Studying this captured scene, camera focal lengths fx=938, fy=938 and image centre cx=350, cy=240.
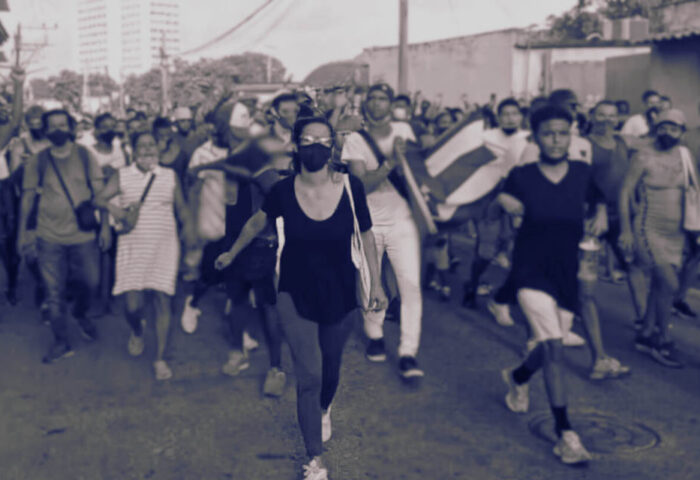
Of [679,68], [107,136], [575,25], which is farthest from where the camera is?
[575,25]

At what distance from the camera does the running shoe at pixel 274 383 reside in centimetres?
628

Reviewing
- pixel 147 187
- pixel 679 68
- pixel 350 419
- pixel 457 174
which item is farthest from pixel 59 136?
pixel 679 68

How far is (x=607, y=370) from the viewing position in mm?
6551

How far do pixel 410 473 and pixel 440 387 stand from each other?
1.62 m

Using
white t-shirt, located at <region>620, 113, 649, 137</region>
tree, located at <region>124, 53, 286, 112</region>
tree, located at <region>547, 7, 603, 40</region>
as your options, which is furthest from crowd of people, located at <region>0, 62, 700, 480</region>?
tree, located at <region>124, 53, 286, 112</region>

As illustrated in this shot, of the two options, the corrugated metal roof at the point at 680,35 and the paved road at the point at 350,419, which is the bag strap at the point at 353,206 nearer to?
the paved road at the point at 350,419

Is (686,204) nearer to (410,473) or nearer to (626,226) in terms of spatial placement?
(626,226)

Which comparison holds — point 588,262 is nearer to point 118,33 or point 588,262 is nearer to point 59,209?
point 59,209

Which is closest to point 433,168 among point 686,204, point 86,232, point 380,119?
point 380,119

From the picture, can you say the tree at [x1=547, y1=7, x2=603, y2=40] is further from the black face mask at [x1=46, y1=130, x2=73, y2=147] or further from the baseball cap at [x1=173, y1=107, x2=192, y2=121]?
the black face mask at [x1=46, y1=130, x2=73, y2=147]

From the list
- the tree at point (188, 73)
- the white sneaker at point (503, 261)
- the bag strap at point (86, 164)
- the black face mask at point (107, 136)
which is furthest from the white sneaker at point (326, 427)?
the tree at point (188, 73)

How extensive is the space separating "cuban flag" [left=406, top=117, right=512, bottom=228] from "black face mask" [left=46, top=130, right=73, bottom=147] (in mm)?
2662

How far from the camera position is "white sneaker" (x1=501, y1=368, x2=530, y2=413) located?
229 inches

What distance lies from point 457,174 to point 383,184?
89 cm
